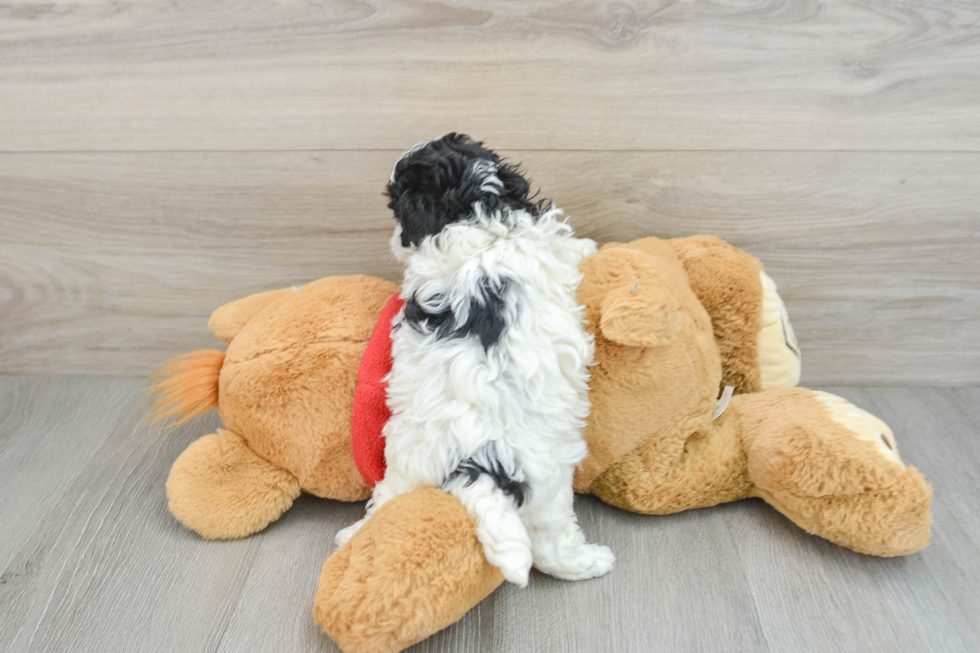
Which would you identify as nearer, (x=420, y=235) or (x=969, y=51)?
(x=420, y=235)

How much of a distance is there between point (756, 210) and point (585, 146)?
230mm

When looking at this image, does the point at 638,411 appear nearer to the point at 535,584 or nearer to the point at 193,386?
the point at 535,584

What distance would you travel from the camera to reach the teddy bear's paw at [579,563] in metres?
0.63

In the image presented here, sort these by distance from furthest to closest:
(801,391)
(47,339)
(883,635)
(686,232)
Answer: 1. (47,339)
2. (686,232)
3. (801,391)
4. (883,635)

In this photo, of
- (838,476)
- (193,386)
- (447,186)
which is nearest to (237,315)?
(193,386)

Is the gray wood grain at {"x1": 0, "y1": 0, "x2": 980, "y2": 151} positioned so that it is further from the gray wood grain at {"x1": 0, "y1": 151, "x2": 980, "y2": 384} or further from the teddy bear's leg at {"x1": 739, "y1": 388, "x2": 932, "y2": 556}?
the teddy bear's leg at {"x1": 739, "y1": 388, "x2": 932, "y2": 556}

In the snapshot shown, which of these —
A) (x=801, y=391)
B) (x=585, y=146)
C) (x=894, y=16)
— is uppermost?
(x=894, y=16)

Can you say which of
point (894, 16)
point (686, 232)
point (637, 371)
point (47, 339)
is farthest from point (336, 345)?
point (894, 16)

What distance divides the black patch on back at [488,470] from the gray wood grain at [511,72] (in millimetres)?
402

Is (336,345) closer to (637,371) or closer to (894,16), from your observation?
(637,371)

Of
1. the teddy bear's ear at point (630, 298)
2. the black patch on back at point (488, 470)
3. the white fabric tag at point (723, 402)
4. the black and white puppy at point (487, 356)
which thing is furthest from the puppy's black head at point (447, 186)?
the white fabric tag at point (723, 402)

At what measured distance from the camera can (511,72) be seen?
0.76 meters

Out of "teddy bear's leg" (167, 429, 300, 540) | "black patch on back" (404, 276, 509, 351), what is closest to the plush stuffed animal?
"teddy bear's leg" (167, 429, 300, 540)

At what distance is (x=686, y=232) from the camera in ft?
2.74
